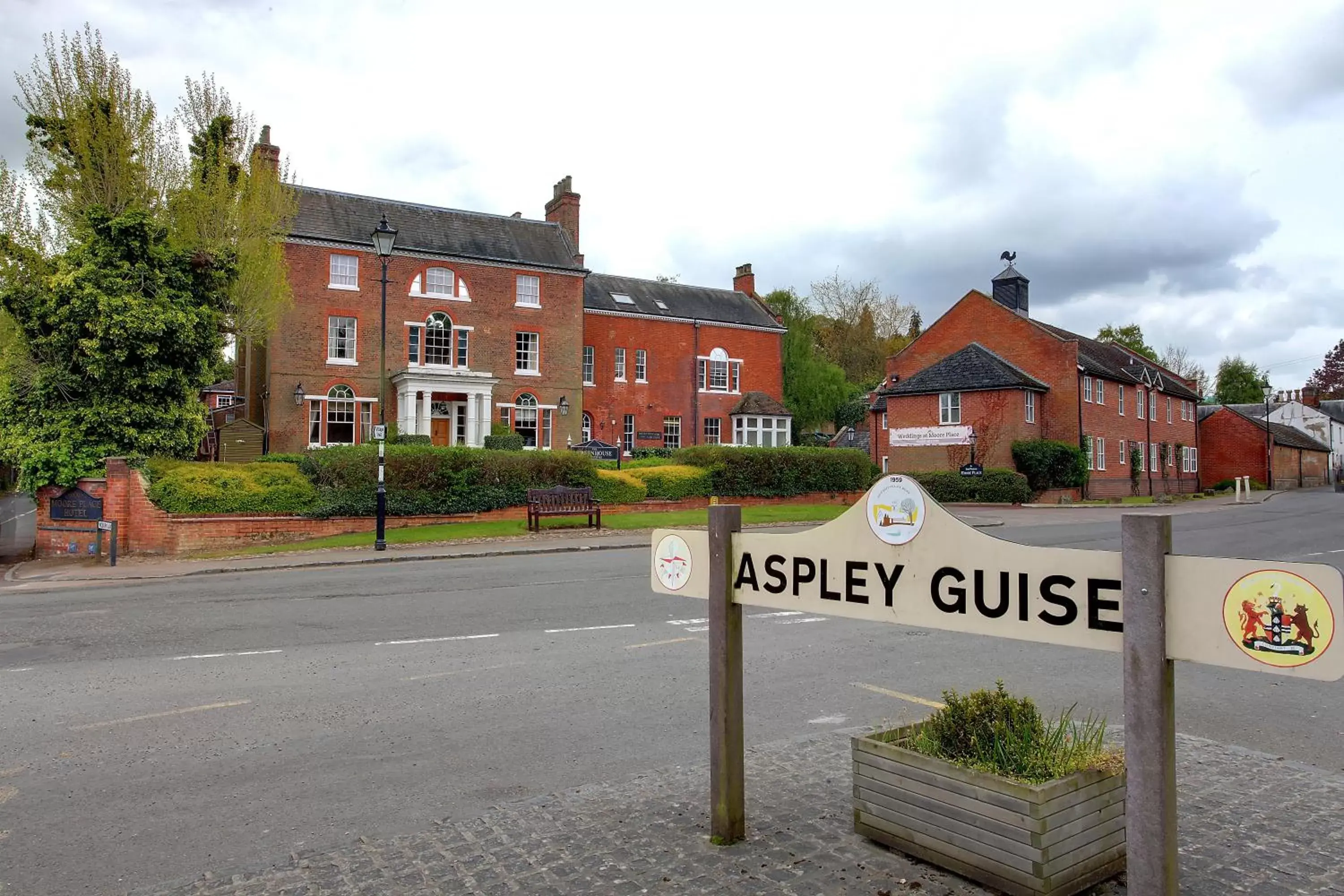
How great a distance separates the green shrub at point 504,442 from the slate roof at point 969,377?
19.8 metres

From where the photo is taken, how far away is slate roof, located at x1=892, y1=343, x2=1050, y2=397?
40656 millimetres

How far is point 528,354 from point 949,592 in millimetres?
38551

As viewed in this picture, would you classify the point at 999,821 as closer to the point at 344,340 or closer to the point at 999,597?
the point at 999,597

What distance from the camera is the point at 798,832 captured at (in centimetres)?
416

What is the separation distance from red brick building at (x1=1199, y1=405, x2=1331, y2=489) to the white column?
49675mm

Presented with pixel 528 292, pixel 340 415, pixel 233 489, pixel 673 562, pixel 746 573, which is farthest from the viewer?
pixel 528 292

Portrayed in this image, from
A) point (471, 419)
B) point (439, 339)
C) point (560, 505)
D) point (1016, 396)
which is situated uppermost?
point (439, 339)

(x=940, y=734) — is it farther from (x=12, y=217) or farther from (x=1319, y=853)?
(x=12, y=217)

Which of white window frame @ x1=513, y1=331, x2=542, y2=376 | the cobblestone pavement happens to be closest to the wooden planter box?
the cobblestone pavement

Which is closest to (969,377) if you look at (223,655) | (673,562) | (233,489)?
(233,489)

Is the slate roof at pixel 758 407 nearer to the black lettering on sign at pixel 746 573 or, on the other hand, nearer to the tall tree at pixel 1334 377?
the black lettering on sign at pixel 746 573

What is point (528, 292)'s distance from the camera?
4075 centimetres

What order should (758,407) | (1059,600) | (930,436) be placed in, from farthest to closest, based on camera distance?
(758,407) → (930,436) → (1059,600)

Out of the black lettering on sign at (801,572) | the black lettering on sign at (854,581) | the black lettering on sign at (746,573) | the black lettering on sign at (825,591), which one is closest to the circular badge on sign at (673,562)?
the black lettering on sign at (746,573)
